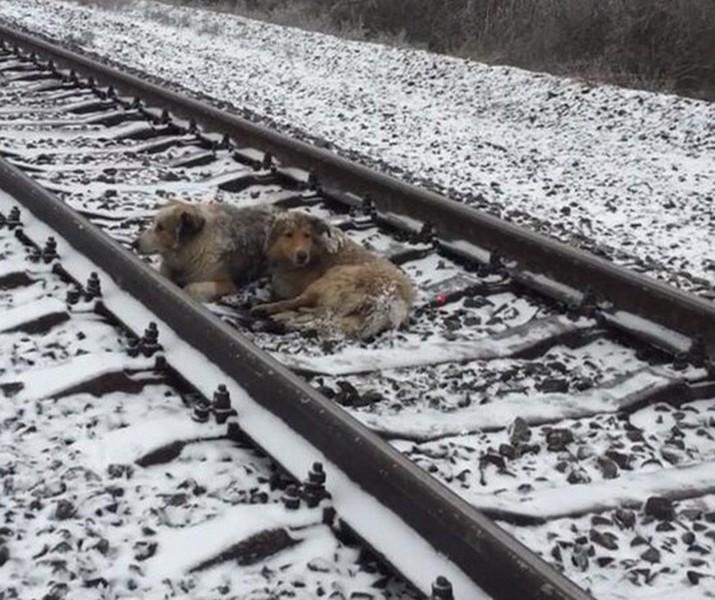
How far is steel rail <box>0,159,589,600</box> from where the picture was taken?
9.52 feet

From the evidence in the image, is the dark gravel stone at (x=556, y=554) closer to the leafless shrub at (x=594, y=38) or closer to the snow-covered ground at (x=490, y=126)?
the snow-covered ground at (x=490, y=126)

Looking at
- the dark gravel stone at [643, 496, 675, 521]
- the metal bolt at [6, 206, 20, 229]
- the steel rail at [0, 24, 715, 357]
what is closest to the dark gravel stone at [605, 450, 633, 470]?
the dark gravel stone at [643, 496, 675, 521]

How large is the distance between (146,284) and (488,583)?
2485 millimetres

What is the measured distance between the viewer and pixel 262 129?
28.0ft

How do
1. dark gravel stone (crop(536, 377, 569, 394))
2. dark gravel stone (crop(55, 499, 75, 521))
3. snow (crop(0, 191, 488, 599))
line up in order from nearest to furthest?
1. snow (crop(0, 191, 488, 599))
2. dark gravel stone (crop(55, 499, 75, 521))
3. dark gravel stone (crop(536, 377, 569, 394))

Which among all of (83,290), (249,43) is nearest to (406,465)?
(83,290)

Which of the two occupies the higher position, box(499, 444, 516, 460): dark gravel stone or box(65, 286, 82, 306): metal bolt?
box(65, 286, 82, 306): metal bolt

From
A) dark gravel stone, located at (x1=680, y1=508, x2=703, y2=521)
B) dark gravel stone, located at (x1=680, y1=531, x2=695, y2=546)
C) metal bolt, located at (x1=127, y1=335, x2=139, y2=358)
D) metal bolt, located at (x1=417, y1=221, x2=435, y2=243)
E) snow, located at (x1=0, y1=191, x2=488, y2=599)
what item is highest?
metal bolt, located at (x1=417, y1=221, x2=435, y2=243)

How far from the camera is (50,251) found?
548 centimetres

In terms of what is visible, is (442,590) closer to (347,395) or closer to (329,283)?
(347,395)

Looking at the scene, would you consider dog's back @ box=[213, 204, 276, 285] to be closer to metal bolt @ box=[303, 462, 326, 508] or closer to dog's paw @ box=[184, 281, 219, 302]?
dog's paw @ box=[184, 281, 219, 302]

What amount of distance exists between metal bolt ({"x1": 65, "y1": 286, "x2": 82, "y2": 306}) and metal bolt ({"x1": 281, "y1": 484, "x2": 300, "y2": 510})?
1964 mm

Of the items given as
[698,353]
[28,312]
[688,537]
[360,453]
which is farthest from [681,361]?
[28,312]

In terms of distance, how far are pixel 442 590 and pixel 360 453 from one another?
651 millimetres
